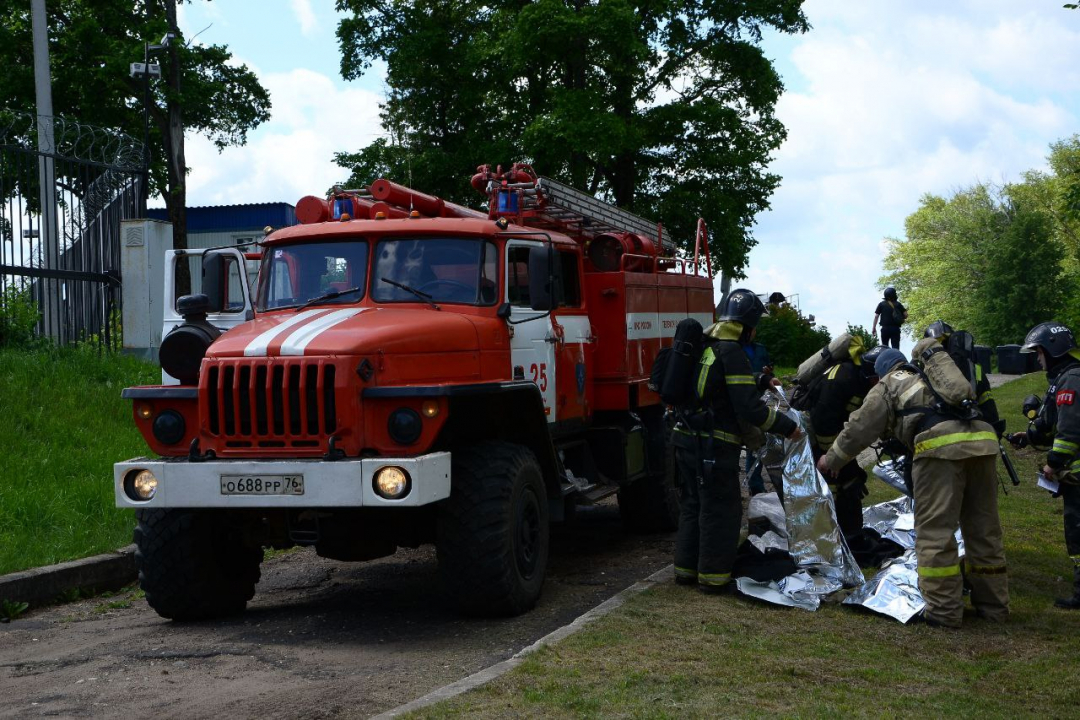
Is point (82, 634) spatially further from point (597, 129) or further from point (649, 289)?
point (597, 129)

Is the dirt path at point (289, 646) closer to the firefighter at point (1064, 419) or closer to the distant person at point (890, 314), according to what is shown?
the firefighter at point (1064, 419)

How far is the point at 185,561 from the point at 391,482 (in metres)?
1.58

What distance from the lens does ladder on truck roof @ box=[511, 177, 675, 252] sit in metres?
10.0

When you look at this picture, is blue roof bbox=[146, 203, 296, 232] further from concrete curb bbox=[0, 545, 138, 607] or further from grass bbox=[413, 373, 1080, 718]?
grass bbox=[413, 373, 1080, 718]

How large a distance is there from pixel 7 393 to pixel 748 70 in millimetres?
23145

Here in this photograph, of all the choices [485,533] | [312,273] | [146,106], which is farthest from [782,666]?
[146,106]

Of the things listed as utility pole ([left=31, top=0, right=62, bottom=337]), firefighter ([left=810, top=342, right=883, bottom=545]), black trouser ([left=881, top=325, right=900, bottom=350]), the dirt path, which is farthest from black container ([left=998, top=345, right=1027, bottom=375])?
black trouser ([left=881, top=325, right=900, bottom=350])

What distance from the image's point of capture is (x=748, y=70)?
Result: 104 feet

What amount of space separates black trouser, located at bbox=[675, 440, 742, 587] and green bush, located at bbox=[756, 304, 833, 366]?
71.9ft

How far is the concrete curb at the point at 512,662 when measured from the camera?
5551 mm

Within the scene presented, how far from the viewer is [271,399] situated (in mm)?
7129

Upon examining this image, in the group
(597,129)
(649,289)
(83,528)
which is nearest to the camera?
(83,528)

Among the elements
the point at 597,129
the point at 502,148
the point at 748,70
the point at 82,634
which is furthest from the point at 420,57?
the point at 82,634

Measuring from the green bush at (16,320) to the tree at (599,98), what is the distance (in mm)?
16000
